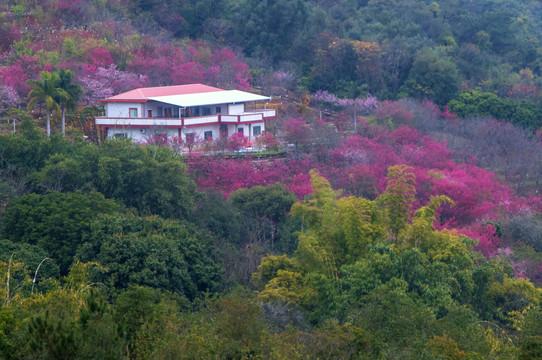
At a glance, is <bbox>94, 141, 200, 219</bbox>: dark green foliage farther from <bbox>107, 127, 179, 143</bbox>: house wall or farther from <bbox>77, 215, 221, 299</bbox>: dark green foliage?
<bbox>107, 127, 179, 143</bbox>: house wall

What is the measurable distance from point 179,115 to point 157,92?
2.49 meters

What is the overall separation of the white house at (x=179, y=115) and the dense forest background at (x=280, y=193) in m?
1.15

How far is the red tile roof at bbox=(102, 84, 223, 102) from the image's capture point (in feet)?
124

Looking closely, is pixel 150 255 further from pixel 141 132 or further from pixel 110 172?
pixel 141 132

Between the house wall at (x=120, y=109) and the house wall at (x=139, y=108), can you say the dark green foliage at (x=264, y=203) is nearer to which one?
the house wall at (x=139, y=108)

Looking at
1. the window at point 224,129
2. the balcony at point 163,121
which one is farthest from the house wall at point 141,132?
the window at point 224,129

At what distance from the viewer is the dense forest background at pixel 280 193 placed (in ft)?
50.5

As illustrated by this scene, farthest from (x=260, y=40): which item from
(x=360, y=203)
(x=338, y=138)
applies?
(x=360, y=203)

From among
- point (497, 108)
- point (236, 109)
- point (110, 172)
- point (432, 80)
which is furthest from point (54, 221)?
point (432, 80)

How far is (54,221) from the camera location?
23.0 metres

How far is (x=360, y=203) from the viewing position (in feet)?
74.1

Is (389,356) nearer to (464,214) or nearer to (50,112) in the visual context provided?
(464,214)

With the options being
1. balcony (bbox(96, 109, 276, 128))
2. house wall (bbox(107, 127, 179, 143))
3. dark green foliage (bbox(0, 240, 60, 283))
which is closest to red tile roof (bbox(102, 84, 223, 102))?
balcony (bbox(96, 109, 276, 128))

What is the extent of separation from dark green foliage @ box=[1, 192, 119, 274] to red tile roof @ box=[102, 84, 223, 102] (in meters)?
14.2
